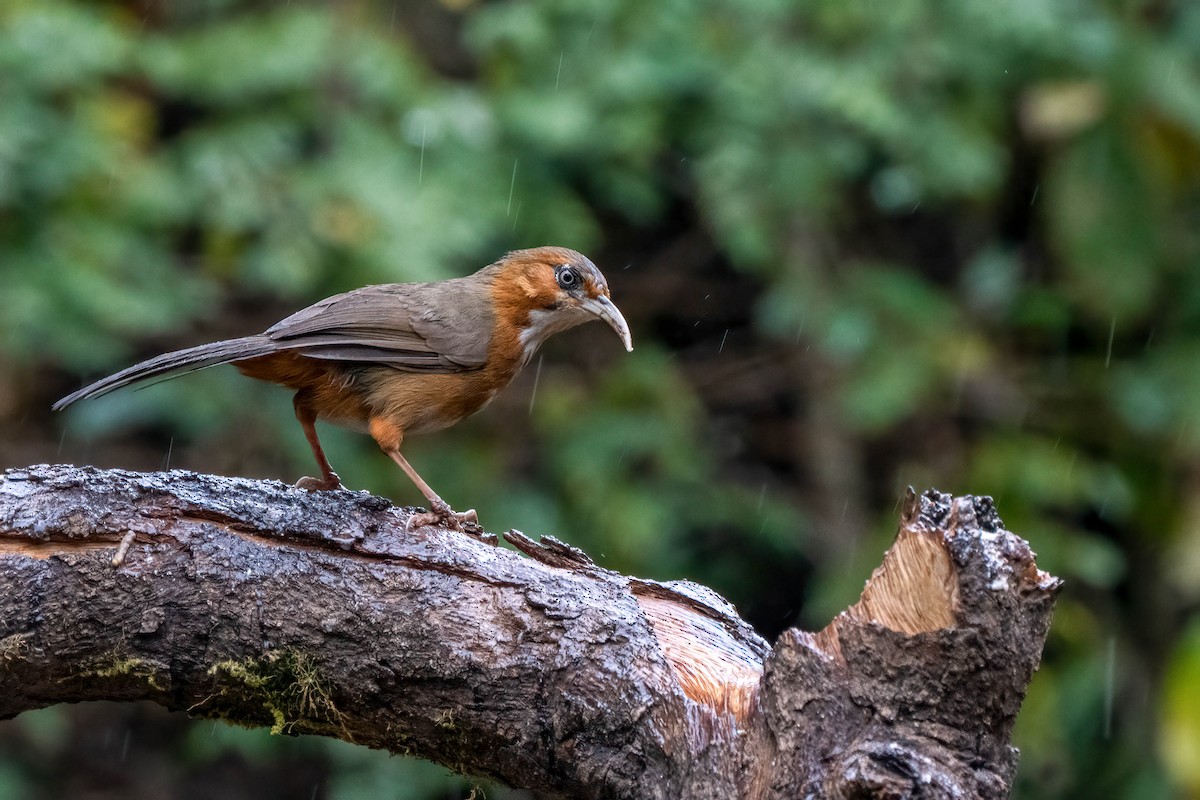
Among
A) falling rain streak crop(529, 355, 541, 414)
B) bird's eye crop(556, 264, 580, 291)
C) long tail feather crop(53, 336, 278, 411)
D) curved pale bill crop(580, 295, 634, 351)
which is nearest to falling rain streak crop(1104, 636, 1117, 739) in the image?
falling rain streak crop(529, 355, 541, 414)

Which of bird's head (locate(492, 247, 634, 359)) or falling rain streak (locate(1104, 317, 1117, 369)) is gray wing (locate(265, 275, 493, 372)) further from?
falling rain streak (locate(1104, 317, 1117, 369))

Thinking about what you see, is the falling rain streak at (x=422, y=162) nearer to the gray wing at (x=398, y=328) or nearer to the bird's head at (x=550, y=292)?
the bird's head at (x=550, y=292)

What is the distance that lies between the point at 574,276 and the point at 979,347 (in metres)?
2.91


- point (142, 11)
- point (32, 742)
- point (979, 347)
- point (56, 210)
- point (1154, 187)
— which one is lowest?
point (32, 742)

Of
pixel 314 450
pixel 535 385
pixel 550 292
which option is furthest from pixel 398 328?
pixel 535 385

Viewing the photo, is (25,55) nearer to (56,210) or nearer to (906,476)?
(56,210)

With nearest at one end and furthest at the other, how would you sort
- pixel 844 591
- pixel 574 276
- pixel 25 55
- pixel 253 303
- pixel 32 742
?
pixel 574 276
pixel 25 55
pixel 844 591
pixel 32 742
pixel 253 303

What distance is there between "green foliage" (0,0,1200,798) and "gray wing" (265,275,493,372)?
1.18 meters

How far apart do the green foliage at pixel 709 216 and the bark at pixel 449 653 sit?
2504 mm

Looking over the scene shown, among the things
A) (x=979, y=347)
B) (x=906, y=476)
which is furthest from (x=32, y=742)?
(x=979, y=347)

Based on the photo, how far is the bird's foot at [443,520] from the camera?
3.31 metres

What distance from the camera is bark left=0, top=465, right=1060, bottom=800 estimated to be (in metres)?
2.65

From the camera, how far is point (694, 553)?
720cm

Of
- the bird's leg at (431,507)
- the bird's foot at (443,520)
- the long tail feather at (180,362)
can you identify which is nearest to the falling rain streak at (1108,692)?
the bird's leg at (431,507)
